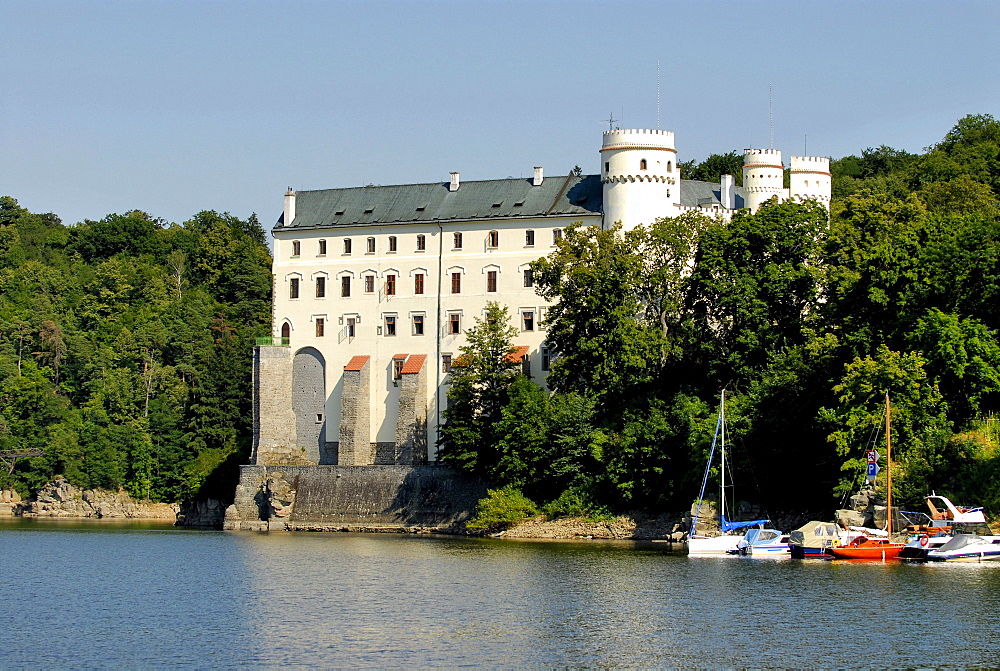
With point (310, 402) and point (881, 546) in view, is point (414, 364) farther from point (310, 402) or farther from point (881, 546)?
point (881, 546)

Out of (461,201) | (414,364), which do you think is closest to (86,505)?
(414,364)

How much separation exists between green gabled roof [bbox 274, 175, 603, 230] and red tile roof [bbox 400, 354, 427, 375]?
6.61m

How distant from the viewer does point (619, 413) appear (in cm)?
6253

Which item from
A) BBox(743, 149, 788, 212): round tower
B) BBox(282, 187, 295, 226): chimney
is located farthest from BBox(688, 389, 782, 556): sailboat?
BBox(282, 187, 295, 226): chimney

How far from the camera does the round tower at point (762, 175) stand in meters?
71.4

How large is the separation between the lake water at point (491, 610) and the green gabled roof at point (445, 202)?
67.8 ft

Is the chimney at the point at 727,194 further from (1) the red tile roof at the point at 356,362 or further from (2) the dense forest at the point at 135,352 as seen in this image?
(2) the dense forest at the point at 135,352

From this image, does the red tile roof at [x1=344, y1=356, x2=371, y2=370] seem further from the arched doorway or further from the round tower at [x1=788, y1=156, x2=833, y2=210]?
the round tower at [x1=788, y1=156, x2=833, y2=210]

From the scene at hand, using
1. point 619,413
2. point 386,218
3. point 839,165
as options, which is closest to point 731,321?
point 619,413

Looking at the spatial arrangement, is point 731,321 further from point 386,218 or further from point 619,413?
point 386,218

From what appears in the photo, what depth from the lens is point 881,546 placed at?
160 ft

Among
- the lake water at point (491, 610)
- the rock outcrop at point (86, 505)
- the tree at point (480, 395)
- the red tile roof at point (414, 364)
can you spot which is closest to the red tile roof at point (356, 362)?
the red tile roof at point (414, 364)

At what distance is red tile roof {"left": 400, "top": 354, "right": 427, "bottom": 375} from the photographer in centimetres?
7112

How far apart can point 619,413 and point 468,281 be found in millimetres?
12835
